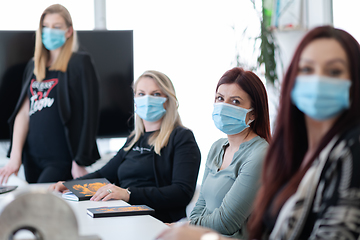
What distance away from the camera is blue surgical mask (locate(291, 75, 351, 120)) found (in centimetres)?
94

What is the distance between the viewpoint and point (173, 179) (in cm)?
225

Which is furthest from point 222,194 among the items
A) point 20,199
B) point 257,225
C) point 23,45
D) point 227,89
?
point 23,45

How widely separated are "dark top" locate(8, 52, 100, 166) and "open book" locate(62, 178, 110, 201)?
1207mm

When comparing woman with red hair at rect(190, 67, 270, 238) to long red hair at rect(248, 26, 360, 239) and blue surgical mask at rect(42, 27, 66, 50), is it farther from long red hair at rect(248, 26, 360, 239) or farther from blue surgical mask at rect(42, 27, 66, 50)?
blue surgical mask at rect(42, 27, 66, 50)

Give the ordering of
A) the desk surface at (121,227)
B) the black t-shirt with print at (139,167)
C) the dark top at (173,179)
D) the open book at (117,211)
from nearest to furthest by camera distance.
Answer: the desk surface at (121,227), the open book at (117,211), the dark top at (173,179), the black t-shirt with print at (139,167)

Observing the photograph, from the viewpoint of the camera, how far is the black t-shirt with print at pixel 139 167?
2.35 meters

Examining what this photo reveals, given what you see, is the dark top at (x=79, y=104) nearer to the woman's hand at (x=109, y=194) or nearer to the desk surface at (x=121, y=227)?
the woman's hand at (x=109, y=194)

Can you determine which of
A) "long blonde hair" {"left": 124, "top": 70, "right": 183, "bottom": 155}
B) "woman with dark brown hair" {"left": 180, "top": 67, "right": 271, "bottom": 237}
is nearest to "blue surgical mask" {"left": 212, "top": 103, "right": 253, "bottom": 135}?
"woman with dark brown hair" {"left": 180, "top": 67, "right": 271, "bottom": 237}

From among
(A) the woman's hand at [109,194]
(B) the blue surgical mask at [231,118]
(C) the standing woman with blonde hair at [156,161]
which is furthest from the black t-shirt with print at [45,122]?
(B) the blue surgical mask at [231,118]

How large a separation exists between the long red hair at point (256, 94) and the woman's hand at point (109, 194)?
757mm

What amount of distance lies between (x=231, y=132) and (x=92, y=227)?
783 mm

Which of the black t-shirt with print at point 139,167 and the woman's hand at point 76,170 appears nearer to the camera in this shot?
the black t-shirt with print at point 139,167

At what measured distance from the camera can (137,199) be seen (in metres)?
2.09

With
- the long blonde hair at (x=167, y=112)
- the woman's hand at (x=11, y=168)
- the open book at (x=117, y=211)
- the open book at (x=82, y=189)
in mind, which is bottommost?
the woman's hand at (x=11, y=168)
